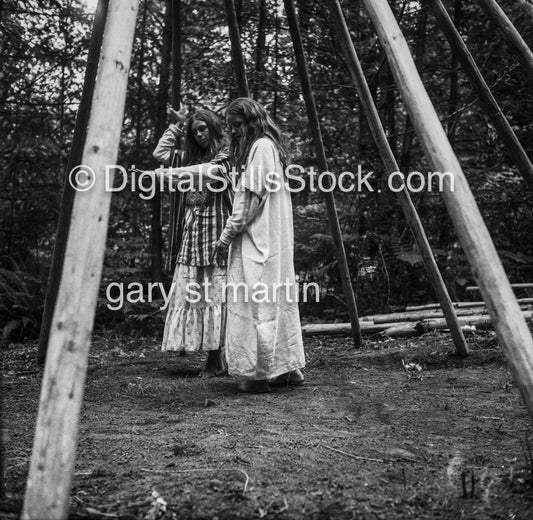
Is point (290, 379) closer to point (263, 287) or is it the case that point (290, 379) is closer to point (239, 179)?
point (263, 287)

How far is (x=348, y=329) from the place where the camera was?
21.4 feet

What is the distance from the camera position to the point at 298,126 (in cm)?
826

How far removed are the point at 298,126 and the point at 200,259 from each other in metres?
4.15

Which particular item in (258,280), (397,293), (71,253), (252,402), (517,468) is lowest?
(517,468)

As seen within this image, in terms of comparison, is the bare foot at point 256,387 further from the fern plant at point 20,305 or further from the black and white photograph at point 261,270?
the fern plant at point 20,305

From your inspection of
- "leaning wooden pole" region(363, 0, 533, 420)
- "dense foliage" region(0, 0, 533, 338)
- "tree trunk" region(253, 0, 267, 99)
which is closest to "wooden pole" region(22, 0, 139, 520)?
"leaning wooden pole" region(363, 0, 533, 420)

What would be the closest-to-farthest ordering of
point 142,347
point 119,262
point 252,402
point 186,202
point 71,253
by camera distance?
point 71,253, point 252,402, point 186,202, point 142,347, point 119,262

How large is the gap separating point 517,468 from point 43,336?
3.50m

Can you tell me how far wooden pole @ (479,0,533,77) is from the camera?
11.4 feet

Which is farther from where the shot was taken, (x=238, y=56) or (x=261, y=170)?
(x=238, y=56)

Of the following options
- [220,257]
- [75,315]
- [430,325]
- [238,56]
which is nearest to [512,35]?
[238,56]

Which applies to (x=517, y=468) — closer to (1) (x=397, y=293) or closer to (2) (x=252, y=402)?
(2) (x=252, y=402)

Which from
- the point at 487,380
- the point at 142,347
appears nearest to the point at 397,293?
the point at 142,347

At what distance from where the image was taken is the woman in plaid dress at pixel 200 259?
4652mm
